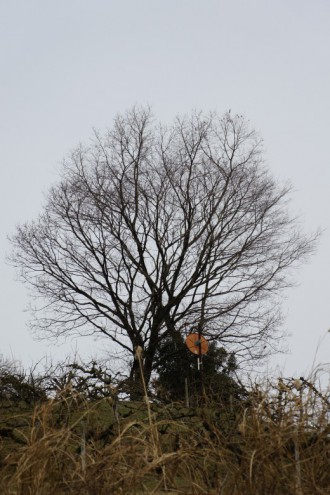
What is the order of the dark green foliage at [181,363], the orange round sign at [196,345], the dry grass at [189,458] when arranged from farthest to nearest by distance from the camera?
the dark green foliage at [181,363] < the orange round sign at [196,345] < the dry grass at [189,458]

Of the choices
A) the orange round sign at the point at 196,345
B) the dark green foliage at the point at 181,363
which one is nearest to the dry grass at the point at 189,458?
the orange round sign at the point at 196,345

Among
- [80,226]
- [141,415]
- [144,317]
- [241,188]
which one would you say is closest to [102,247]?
[80,226]

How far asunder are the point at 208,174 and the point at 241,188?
1120 mm

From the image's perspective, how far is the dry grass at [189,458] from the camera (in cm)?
366

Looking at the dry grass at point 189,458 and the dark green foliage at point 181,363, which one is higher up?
the dark green foliage at point 181,363

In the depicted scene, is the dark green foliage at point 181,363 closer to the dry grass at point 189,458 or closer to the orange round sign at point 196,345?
the orange round sign at point 196,345

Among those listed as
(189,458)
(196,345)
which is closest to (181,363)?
(196,345)

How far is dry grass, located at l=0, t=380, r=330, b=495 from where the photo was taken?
366cm

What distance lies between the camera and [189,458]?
395 cm

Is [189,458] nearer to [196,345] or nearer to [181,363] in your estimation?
[196,345]

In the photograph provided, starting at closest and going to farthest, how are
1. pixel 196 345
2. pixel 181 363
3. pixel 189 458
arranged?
pixel 189 458 → pixel 196 345 → pixel 181 363

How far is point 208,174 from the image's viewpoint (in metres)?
24.9

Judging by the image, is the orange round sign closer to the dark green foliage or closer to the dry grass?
the dark green foliage

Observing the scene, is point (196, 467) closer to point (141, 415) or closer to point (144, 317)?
point (141, 415)
